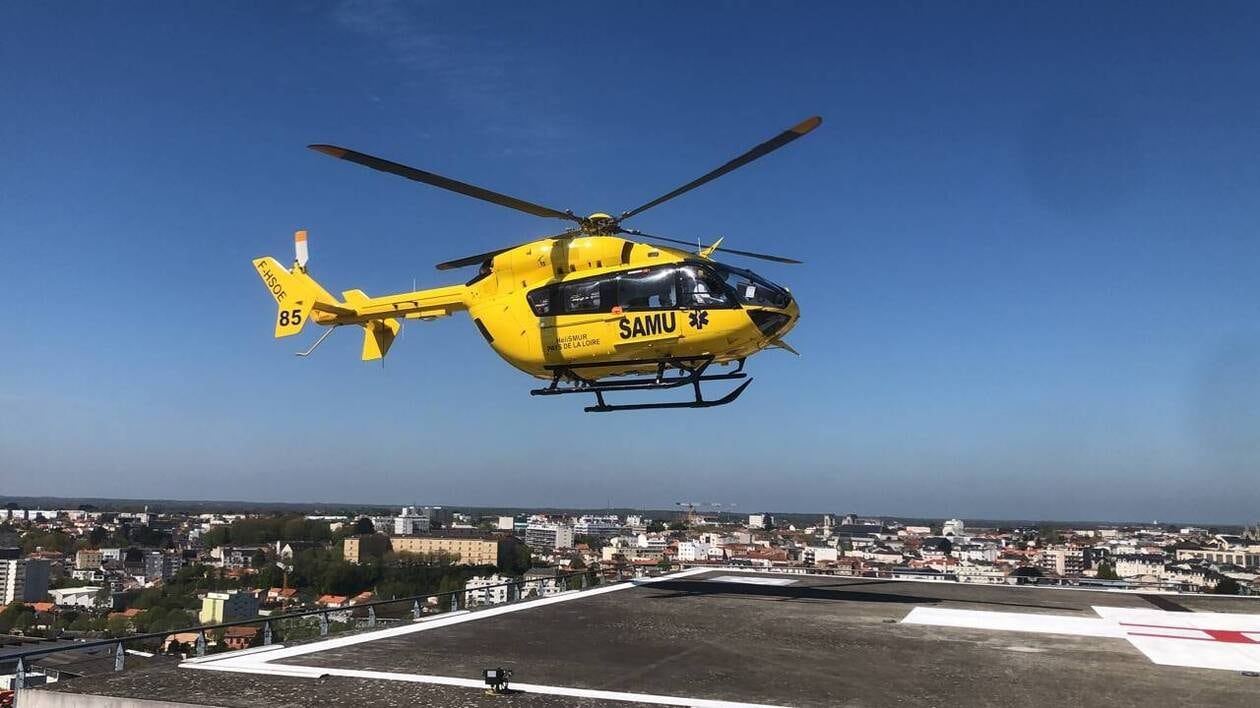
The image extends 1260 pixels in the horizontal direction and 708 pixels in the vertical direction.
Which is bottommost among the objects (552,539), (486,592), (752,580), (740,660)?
(552,539)

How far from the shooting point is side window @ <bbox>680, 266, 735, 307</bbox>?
725 inches

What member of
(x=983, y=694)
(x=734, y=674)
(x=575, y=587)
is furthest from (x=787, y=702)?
(x=575, y=587)

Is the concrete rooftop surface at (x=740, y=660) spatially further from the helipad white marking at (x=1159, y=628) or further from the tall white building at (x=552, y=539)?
the tall white building at (x=552, y=539)

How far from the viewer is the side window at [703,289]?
18.4 metres

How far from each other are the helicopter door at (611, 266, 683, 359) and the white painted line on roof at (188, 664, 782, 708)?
31.0 feet

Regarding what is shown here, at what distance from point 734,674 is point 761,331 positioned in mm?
8285

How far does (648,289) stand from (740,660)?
8.82 m

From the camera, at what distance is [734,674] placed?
12.2 meters

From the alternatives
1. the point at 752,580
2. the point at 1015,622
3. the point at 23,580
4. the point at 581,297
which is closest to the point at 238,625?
the point at 581,297

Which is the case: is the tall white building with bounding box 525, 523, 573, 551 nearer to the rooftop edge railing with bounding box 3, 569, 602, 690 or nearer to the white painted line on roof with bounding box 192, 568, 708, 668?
the white painted line on roof with bounding box 192, 568, 708, 668

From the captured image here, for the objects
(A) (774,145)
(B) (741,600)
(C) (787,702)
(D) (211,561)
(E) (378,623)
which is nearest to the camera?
(C) (787,702)

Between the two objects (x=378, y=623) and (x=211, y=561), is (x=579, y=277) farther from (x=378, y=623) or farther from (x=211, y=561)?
(x=211, y=561)

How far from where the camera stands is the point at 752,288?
1850 centimetres

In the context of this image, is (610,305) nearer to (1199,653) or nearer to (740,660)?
(740,660)
